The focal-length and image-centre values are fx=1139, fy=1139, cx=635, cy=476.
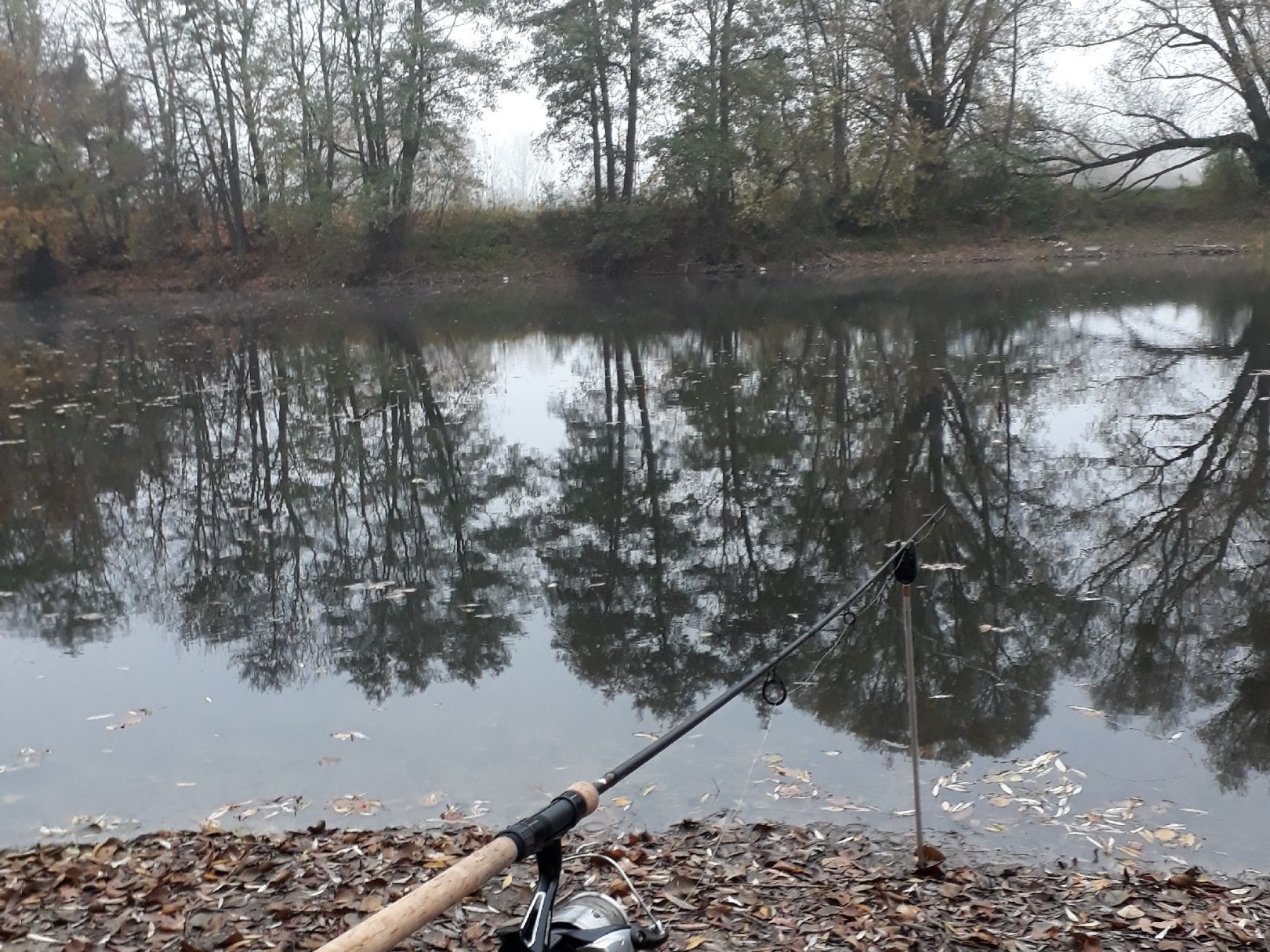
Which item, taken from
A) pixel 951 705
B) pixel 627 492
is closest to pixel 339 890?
pixel 951 705

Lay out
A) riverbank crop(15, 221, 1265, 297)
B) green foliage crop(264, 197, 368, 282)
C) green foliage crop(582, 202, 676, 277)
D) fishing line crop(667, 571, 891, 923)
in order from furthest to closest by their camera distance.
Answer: green foliage crop(264, 197, 368, 282) → green foliage crop(582, 202, 676, 277) → riverbank crop(15, 221, 1265, 297) → fishing line crop(667, 571, 891, 923)

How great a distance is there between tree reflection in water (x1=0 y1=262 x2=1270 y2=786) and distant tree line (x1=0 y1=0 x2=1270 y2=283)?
69.7ft

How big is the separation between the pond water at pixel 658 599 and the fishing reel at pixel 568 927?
8.33ft

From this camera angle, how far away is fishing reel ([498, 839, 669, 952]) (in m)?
2.20

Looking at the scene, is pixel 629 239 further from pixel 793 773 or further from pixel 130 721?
pixel 793 773

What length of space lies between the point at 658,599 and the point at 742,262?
32657mm

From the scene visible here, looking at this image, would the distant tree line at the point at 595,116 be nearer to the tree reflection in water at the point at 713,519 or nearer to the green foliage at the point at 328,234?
the green foliage at the point at 328,234

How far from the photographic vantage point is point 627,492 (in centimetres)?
1030

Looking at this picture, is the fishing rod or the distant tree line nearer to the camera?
the fishing rod

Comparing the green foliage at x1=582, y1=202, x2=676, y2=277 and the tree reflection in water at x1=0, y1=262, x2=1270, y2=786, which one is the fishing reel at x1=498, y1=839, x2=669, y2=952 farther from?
the green foliage at x1=582, y1=202, x2=676, y2=277

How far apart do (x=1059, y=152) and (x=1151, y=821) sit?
39360 mm

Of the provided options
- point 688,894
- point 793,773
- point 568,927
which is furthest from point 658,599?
point 568,927

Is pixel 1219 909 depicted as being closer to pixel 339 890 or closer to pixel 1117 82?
pixel 339 890

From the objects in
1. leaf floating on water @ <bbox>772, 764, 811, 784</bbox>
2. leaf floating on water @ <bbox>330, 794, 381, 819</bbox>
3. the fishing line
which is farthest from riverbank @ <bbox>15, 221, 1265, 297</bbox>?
leaf floating on water @ <bbox>330, 794, 381, 819</bbox>
